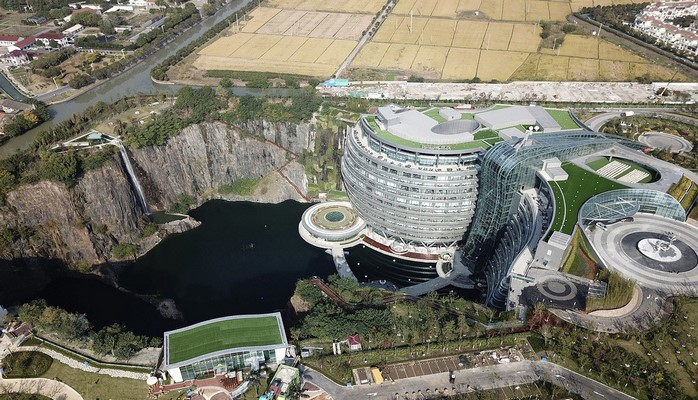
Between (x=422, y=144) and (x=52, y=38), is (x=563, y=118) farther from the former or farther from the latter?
(x=52, y=38)

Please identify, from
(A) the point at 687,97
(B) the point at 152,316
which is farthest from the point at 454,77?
(B) the point at 152,316

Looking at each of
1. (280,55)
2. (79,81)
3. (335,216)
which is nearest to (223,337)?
(335,216)

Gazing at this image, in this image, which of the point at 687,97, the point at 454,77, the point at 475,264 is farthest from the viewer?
the point at 454,77

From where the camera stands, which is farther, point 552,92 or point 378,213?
point 552,92

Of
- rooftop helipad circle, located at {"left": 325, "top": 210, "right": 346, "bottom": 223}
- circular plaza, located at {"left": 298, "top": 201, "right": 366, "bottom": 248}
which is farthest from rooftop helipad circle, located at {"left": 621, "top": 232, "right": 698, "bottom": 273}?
rooftop helipad circle, located at {"left": 325, "top": 210, "right": 346, "bottom": 223}

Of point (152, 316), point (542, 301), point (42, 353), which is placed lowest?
point (152, 316)

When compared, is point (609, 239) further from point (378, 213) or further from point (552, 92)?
point (552, 92)

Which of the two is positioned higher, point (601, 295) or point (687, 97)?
point (687, 97)

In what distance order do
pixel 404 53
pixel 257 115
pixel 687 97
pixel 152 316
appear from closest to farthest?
pixel 152 316
pixel 257 115
pixel 687 97
pixel 404 53
